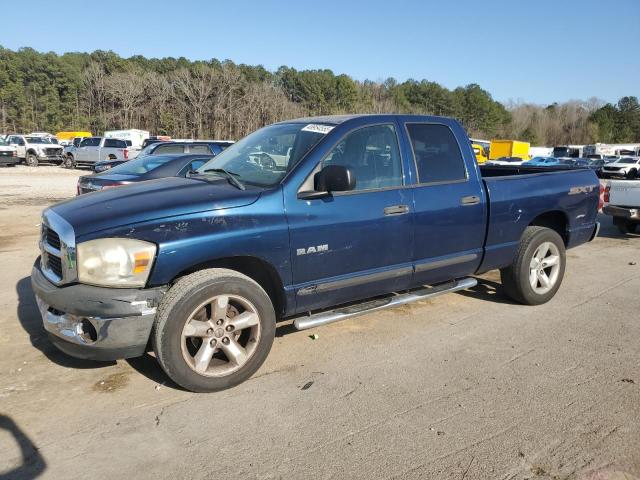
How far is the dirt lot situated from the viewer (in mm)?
2701

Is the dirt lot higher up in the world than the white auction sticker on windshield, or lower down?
lower down

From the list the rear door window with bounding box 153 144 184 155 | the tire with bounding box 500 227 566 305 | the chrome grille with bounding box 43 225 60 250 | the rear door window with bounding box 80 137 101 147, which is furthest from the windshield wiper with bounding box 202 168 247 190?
the rear door window with bounding box 80 137 101 147

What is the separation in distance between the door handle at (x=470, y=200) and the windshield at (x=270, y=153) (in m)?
1.37

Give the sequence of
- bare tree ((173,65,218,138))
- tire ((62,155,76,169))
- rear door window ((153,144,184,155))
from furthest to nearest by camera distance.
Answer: bare tree ((173,65,218,138)) < tire ((62,155,76,169)) < rear door window ((153,144,184,155))

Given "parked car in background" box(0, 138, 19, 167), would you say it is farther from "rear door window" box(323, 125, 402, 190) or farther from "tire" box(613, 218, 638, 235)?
"rear door window" box(323, 125, 402, 190)

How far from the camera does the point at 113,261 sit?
3109 millimetres

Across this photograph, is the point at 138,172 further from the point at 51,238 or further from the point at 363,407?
the point at 363,407

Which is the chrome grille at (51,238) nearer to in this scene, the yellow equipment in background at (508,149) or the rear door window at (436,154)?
the rear door window at (436,154)

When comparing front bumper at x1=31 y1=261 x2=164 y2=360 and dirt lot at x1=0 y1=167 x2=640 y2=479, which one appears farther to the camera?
front bumper at x1=31 y1=261 x2=164 y2=360

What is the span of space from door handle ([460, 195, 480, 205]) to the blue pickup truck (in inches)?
0.7

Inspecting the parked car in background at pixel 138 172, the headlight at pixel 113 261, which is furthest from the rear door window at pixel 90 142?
the headlight at pixel 113 261

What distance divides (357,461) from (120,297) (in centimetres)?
170

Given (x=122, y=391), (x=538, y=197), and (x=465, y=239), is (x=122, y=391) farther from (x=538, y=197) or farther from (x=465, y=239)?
(x=538, y=197)

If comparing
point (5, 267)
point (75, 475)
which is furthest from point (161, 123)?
point (75, 475)
